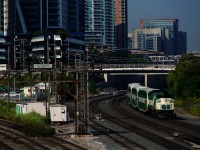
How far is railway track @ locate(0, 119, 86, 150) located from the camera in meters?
30.7

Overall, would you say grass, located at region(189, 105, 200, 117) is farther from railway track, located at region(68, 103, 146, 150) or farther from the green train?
railway track, located at region(68, 103, 146, 150)

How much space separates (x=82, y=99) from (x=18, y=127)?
8.17 metres

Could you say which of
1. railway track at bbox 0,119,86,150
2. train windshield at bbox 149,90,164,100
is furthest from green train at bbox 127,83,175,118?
railway track at bbox 0,119,86,150

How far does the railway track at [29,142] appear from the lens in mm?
30686

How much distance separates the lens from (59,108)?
153 feet

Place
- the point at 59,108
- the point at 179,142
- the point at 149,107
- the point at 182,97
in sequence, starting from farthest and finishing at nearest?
the point at 182,97
the point at 149,107
the point at 59,108
the point at 179,142

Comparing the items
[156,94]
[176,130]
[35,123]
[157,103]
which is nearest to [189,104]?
[156,94]

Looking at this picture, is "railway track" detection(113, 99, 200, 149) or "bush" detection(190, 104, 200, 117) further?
"bush" detection(190, 104, 200, 117)

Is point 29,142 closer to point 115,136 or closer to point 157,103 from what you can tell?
point 115,136

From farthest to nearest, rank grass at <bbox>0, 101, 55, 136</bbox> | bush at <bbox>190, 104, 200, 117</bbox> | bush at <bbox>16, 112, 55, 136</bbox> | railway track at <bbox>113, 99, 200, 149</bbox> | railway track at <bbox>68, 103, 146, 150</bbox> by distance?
bush at <bbox>190, 104, 200, 117</bbox> → grass at <bbox>0, 101, 55, 136</bbox> → bush at <bbox>16, 112, 55, 136</bbox> → railway track at <bbox>113, 99, 200, 149</bbox> → railway track at <bbox>68, 103, 146, 150</bbox>

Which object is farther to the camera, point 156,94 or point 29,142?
point 156,94

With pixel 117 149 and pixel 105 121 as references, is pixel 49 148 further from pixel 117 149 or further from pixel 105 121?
pixel 105 121

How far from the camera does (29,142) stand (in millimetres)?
33000

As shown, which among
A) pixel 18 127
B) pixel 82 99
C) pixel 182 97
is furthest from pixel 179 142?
pixel 182 97
